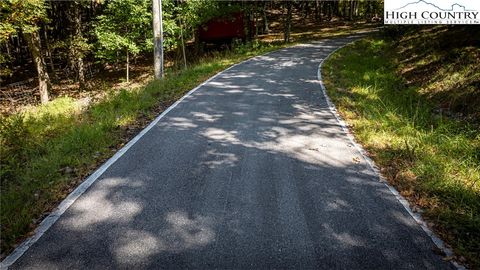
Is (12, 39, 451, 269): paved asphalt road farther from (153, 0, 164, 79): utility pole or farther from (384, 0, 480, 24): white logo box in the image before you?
(384, 0, 480, 24): white logo box

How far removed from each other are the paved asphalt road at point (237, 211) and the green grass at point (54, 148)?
45 cm

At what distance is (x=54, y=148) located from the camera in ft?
21.1

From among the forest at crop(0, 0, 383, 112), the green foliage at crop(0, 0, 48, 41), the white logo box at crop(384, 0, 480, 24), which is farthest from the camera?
the forest at crop(0, 0, 383, 112)

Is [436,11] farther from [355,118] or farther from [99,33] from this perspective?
[99,33]

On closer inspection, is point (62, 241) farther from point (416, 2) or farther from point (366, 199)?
point (416, 2)

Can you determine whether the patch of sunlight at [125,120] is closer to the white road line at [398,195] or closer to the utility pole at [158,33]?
the white road line at [398,195]

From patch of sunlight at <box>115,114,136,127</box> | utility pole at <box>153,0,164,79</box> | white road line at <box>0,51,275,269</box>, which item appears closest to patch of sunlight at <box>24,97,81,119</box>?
patch of sunlight at <box>115,114,136,127</box>

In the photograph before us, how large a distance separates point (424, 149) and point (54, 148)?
692cm

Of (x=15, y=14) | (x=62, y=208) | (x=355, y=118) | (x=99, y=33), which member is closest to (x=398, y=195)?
(x=355, y=118)

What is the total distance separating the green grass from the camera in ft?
14.8

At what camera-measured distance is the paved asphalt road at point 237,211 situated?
12.1 feet

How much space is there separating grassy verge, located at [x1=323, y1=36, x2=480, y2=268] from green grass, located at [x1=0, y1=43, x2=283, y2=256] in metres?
4.99

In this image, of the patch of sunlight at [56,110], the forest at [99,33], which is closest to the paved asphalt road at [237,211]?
the patch of sunlight at [56,110]

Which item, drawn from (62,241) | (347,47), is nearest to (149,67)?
(347,47)
